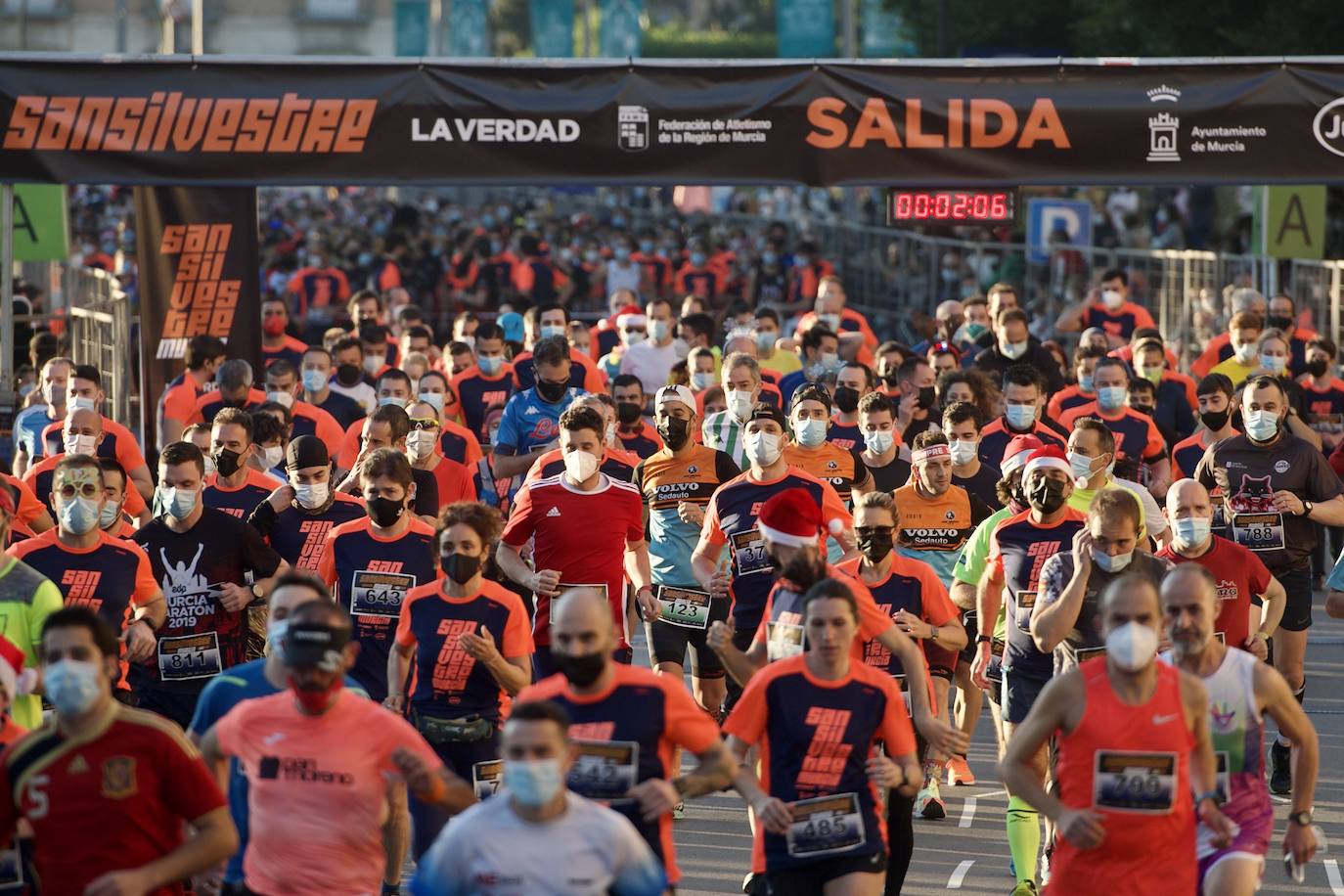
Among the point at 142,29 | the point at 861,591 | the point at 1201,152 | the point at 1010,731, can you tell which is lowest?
the point at 1010,731

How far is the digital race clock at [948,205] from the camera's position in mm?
16438

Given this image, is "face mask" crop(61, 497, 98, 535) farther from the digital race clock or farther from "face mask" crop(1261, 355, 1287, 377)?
"face mask" crop(1261, 355, 1287, 377)

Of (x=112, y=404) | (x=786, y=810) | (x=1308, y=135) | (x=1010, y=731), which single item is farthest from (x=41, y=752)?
(x=112, y=404)

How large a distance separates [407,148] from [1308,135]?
606cm

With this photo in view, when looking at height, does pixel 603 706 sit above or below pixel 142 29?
below

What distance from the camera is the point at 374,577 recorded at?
1023cm

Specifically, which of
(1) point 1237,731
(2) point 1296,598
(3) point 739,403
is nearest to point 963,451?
(2) point 1296,598

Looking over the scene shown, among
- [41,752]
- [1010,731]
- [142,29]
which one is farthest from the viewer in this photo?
[142,29]

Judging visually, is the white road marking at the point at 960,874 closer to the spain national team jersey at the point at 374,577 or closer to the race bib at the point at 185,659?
the spain national team jersey at the point at 374,577

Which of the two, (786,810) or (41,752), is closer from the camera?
(41,752)

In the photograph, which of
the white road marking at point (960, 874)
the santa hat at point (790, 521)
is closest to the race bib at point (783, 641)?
the santa hat at point (790, 521)

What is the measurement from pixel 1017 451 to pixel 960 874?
2.77 meters

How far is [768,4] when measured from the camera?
4279 inches

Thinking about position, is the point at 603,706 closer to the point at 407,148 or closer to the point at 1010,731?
the point at 1010,731
